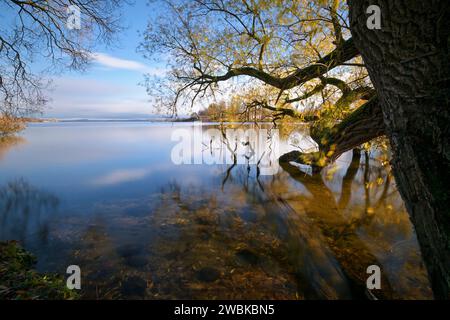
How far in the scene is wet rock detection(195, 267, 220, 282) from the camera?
4238 mm

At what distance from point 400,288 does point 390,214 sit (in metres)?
4.56

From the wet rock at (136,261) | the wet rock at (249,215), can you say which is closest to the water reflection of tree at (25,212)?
the wet rock at (136,261)

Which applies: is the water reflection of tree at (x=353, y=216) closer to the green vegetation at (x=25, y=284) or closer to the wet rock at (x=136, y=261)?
the wet rock at (x=136, y=261)

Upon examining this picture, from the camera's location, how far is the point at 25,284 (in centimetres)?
340

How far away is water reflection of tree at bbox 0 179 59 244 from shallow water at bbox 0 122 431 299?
0.05 meters

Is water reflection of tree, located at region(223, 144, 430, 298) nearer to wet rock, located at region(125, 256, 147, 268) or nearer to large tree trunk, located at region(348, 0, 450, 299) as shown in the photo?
large tree trunk, located at region(348, 0, 450, 299)

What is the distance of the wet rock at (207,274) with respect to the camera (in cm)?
424

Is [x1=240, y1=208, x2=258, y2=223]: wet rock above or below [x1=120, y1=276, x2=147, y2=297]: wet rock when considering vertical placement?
above

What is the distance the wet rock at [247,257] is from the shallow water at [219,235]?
0.08ft

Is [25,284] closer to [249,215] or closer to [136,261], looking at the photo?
[136,261]

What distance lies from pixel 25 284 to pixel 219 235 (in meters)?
4.06

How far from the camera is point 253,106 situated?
1138cm

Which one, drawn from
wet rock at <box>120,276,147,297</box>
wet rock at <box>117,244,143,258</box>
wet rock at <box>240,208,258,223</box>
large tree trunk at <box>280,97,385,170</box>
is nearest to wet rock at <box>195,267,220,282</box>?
wet rock at <box>120,276,147,297</box>

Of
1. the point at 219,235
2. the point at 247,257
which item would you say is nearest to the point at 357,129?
the point at 247,257
